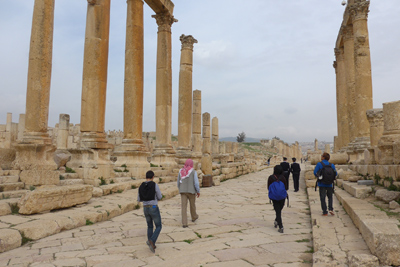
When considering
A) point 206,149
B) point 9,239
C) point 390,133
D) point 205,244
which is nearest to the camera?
point 9,239

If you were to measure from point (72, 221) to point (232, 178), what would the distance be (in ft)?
A: 51.9

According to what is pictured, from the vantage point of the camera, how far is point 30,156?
815cm

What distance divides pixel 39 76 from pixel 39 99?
66cm

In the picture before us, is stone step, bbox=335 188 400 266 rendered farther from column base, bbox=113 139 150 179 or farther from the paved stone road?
column base, bbox=113 139 150 179

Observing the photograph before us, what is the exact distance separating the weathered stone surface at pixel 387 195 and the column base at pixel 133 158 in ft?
27.3

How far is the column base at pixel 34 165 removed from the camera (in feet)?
25.6

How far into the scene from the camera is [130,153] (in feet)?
40.2

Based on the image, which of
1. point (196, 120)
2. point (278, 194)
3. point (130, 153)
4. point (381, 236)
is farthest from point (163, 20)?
point (381, 236)

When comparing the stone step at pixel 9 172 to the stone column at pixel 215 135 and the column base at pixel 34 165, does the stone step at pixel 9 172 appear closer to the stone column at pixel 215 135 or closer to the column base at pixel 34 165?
the column base at pixel 34 165

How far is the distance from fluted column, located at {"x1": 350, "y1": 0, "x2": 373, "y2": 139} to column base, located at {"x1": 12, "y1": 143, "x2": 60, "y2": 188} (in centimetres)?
1506

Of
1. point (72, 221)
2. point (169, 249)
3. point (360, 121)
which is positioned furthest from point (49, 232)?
point (360, 121)

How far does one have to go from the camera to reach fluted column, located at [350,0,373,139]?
51.8 feet

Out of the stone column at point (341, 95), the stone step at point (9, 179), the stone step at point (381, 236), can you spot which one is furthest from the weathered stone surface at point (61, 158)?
the stone column at point (341, 95)

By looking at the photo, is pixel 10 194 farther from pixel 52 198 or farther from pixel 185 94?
pixel 185 94
